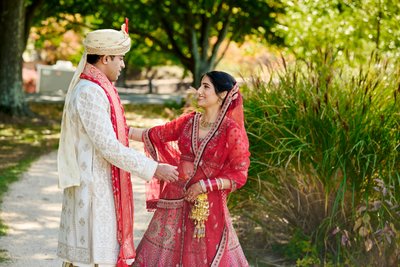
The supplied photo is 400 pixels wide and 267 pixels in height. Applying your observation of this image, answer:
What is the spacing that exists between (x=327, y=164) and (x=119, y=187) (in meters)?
2.15

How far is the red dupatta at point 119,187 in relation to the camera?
4.43 metres

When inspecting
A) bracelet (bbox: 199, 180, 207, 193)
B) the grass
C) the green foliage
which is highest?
the green foliage

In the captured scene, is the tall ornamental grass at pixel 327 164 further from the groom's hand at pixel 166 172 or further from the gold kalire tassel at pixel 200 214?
the groom's hand at pixel 166 172

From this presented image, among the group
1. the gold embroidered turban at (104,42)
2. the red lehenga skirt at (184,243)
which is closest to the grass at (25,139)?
the red lehenga skirt at (184,243)

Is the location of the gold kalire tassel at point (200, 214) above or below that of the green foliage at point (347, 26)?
below

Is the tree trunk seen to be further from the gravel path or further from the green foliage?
the green foliage

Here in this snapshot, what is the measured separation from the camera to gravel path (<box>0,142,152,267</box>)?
263 inches

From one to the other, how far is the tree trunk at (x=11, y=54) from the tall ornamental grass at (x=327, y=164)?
10.2 metres

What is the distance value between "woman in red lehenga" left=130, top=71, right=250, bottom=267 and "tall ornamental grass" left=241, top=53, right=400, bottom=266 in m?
1.09

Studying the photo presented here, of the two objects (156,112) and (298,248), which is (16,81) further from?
(298,248)

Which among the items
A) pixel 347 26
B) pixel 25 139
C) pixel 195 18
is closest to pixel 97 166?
pixel 347 26

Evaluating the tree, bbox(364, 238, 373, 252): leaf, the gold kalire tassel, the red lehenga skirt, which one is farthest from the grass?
bbox(364, 238, 373, 252): leaf

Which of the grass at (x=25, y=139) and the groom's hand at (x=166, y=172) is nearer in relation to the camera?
the groom's hand at (x=166, y=172)

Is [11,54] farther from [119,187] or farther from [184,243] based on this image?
[119,187]
